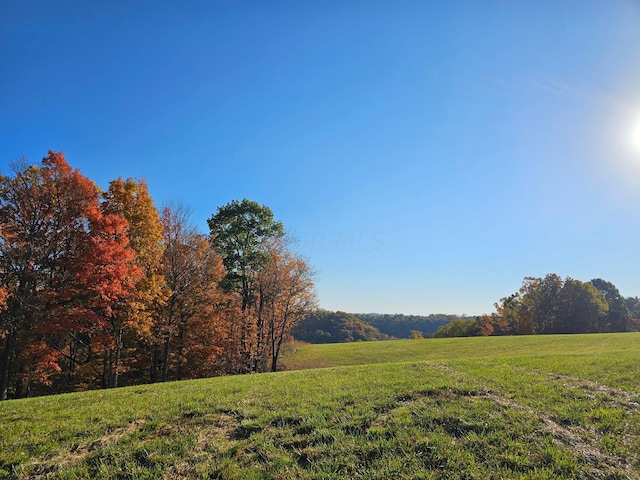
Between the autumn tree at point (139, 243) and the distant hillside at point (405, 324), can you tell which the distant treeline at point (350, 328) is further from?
the autumn tree at point (139, 243)

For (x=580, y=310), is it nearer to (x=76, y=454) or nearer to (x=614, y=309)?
(x=614, y=309)

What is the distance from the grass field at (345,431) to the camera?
5735mm

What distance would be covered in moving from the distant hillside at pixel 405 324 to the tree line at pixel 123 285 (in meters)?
105

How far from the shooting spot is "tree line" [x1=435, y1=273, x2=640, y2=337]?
6869 cm

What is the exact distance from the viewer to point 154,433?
7383mm

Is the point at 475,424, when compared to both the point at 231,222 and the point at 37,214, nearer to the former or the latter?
the point at 37,214

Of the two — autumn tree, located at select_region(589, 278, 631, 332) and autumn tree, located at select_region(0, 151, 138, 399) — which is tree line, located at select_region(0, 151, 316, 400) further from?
autumn tree, located at select_region(589, 278, 631, 332)

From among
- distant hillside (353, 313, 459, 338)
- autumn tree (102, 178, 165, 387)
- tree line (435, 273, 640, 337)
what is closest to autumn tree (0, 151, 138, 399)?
autumn tree (102, 178, 165, 387)

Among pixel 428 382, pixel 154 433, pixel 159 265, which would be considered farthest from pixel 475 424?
pixel 159 265

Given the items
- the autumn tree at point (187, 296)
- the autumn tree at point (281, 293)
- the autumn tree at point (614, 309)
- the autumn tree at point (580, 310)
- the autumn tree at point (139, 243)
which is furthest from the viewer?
the autumn tree at point (614, 309)

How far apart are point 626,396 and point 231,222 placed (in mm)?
29138

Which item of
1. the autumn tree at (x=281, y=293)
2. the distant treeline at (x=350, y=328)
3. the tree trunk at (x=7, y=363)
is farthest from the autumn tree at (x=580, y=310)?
the tree trunk at (x=7, y=363)

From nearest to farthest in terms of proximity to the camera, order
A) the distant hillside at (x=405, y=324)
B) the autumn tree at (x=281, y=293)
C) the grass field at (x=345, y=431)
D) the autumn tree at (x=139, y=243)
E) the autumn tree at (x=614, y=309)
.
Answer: the grass field at (x=345, y=431)
the autumn tree at (x=139, y=243)
the autumn tree at (x=281, y=293)
the autumn tree at (x=614, y=309)
the distant hillside at (x=405, y=324)

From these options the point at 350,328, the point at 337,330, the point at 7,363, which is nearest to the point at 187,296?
the point at 7,363
